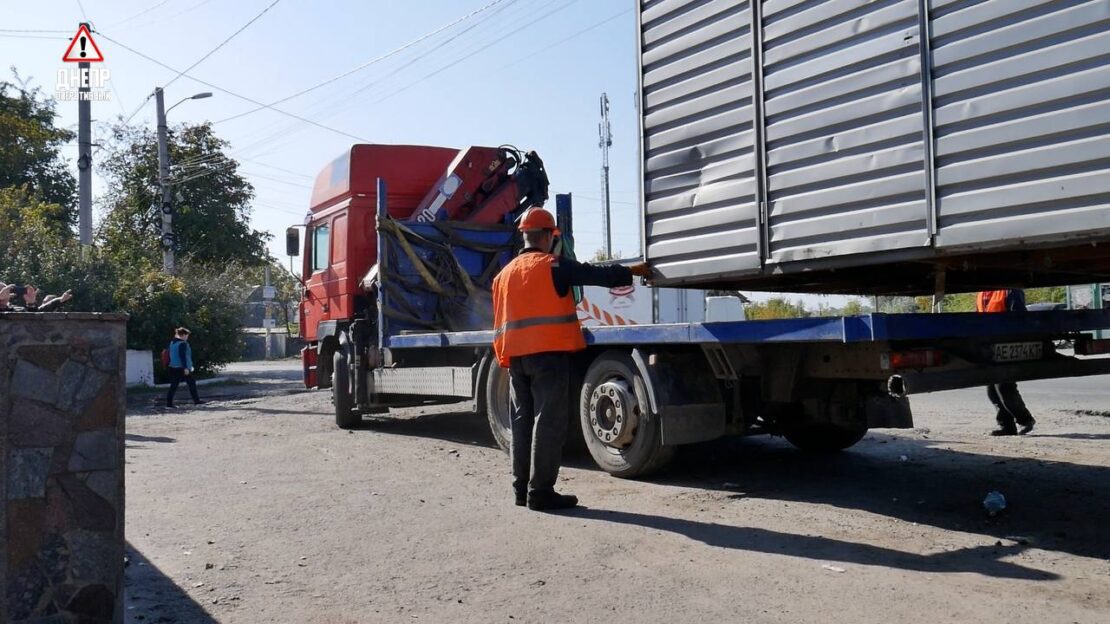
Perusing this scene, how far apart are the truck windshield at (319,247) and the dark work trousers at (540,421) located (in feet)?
20.7

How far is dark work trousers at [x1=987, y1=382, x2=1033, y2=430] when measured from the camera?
829 centimetres

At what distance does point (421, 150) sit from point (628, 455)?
229 inches

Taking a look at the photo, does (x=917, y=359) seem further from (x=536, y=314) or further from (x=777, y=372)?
(x=536, y=314)

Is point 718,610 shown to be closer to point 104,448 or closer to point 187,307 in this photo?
point 104,448

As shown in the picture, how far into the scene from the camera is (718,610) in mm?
3768

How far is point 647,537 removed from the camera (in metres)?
4.98

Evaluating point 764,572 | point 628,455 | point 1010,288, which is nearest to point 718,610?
point 764,572

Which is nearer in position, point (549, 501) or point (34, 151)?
point (549, 501)

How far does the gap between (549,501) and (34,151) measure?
37810mm

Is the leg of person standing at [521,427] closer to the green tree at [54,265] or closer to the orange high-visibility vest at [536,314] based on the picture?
the orange high-visibility vest at [536,314]

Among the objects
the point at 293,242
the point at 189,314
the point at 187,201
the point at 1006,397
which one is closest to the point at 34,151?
the point at 187,201

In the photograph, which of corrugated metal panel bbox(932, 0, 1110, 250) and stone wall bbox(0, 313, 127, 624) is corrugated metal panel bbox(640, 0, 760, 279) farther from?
stone wall bbox(0, 313, 127, 624)

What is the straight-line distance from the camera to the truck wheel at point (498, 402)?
8078 mm

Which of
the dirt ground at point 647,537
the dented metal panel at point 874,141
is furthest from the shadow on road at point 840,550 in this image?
the dented metal panel at point 874,141
